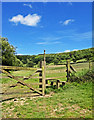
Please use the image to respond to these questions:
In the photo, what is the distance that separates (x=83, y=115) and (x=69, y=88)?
345 cm

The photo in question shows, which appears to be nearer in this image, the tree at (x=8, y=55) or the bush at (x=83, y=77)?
the bush at (x=83, y=77)

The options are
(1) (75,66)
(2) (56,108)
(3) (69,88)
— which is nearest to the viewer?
(2) (56,108)

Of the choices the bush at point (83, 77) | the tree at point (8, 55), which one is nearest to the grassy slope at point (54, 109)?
the bush at point (83, 77)

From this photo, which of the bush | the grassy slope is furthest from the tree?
the grassy slope

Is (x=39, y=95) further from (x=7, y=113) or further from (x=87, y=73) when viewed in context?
(x=87, y=73)

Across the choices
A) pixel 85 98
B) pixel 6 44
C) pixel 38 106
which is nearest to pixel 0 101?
pixel 38 106

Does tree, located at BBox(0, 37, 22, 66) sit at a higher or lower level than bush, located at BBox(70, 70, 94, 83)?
higher

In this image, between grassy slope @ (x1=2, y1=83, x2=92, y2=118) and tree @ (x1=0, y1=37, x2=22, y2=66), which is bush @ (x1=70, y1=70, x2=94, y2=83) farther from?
tree @ (x1=0, y1=37, x2=22, y2=66)

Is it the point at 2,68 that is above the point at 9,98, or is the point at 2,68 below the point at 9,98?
above

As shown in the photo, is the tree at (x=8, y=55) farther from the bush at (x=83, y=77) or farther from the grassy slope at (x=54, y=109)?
the grassy slope at (x=54, y=109)

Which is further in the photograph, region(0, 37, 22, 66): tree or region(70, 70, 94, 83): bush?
region(0, 37, 22, 66): tree

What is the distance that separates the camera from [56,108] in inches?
181

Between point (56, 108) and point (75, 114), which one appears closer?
point (75, 114)

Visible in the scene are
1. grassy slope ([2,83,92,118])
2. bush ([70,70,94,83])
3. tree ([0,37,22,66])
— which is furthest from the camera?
tree ([0,37,22,66])
